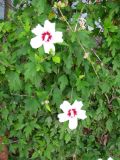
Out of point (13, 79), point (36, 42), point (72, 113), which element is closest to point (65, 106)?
point (72, 113)

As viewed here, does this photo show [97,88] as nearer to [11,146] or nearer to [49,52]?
[49,52]

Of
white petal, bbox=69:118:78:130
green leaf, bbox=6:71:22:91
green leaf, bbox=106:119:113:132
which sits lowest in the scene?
white petal, bbox=69:118:78:130

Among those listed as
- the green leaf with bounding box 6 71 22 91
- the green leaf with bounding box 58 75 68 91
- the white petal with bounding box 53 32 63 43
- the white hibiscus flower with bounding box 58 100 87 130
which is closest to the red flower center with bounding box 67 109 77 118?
the white hibiscus flower with bounding box 58 100 87 130

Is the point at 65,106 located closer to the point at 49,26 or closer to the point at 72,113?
the point at 72,113

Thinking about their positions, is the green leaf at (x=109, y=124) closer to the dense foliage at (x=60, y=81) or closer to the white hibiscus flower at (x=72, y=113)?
the dense foliage at (x=60, y=81)

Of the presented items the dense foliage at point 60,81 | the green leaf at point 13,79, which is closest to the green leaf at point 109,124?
the dense foliage at point 60,81

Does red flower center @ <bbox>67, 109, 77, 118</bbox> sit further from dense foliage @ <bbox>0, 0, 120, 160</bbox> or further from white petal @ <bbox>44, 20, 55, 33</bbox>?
white petal @ <bbox>44, 20, 55, 33</bbox>
